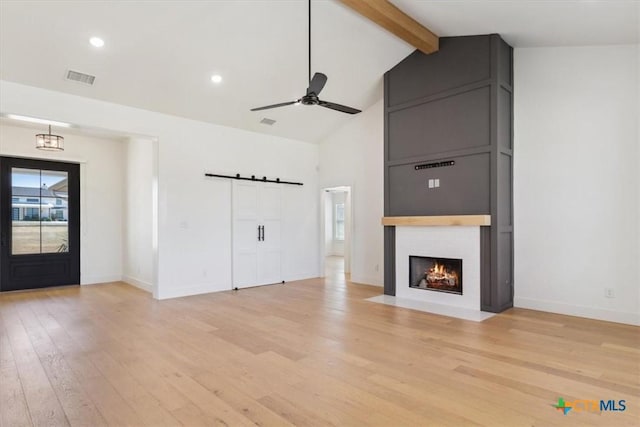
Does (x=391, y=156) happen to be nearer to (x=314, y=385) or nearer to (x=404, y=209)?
(x=404, y=209)

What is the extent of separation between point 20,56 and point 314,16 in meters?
3.61

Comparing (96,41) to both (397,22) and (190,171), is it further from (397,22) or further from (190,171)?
(397,22)

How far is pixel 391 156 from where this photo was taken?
6172 mm

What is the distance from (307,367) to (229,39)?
4.09 meters

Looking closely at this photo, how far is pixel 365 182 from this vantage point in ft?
24.2

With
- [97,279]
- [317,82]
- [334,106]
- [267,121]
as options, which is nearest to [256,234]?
[267,121]

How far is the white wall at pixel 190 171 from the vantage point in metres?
5.45

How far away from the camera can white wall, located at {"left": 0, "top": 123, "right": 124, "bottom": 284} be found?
7586mm

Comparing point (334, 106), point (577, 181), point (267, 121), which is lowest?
point (577, 181)

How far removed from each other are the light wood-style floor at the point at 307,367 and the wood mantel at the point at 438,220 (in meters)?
1.31

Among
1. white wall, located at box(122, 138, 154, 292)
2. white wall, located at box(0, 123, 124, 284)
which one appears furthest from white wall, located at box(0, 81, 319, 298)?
white wall, located at box(0, 123, 124, 284)

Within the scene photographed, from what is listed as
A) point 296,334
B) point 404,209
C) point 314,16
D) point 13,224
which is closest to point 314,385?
point 296,334

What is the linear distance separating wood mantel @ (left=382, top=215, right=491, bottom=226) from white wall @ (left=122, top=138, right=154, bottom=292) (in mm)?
4500

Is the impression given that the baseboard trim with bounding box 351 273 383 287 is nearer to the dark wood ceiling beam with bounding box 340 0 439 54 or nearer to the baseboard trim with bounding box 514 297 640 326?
the baseboard trim with bounding box 514 297 640 326
